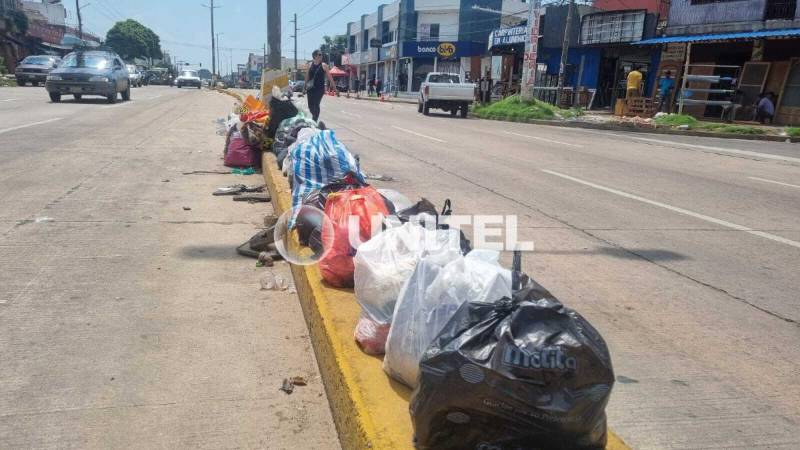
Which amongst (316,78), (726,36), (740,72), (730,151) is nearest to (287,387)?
(316,78)

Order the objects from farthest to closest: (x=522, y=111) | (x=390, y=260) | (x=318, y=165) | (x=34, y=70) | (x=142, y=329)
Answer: (x=34, y=70) → (x=522, y=111) → (x=318, y=165) → (x=142, y=329) → (x=390, y=260)

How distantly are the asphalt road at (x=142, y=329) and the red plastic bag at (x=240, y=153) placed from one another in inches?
83.4

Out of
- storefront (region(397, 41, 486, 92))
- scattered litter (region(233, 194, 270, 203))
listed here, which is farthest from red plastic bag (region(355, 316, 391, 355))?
storefront (region(397, 41, 486, 92))

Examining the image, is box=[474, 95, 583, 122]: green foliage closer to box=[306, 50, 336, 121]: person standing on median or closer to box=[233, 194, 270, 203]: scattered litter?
box=[306, 50, 336, 121]: person standing on median

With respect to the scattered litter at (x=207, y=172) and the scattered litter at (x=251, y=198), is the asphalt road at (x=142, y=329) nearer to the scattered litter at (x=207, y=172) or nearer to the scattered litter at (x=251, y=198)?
the scattered litter at (x=251, y=198)

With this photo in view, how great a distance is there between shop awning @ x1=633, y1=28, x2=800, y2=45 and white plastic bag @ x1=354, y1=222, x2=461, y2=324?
72.2 ft

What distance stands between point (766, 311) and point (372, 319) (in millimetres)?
2690

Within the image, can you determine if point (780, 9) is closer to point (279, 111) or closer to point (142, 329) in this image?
point (279, 111)

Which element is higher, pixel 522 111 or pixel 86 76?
pixel 86 76

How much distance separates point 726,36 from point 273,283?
79.3ft

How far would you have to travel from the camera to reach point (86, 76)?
19.6 meters

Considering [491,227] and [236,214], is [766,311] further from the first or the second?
[236,214]

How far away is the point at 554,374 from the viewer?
1.70 metres

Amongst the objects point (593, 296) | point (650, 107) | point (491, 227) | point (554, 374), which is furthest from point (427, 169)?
point (650, 107)
